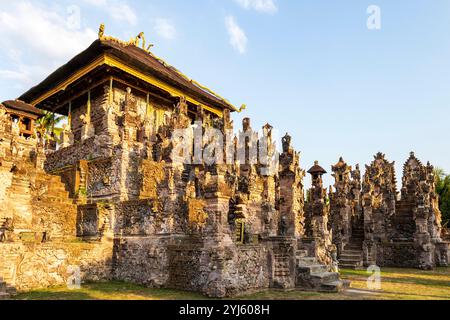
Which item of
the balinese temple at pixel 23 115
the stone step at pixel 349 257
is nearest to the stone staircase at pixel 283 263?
the stone step at pixel 349 257

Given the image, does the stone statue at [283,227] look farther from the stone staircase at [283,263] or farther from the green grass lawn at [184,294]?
the green grass lawn at [184,294]

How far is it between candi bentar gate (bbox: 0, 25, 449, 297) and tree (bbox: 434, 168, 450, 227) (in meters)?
17.8

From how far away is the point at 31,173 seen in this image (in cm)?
1501

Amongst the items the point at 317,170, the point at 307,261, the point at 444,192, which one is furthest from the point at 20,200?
the point at 444,192

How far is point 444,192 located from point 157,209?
4398cm

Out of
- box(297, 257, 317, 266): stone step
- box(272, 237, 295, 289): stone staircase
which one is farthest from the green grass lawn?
box(297, 257, 317, 266): stone step

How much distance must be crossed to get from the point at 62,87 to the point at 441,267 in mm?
27260

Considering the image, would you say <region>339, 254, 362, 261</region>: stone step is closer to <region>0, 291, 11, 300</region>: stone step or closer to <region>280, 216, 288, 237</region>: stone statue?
<region>280, 216, 288, 237</region>: stone statue

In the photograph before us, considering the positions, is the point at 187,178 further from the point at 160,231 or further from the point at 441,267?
the point at 441,267

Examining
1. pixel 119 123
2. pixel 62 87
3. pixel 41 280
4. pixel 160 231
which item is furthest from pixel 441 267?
pixel 62 87

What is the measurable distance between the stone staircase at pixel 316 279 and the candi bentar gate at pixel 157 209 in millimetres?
49

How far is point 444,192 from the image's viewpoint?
45.3 m

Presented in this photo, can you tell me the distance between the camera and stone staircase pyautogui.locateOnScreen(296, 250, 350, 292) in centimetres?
1223

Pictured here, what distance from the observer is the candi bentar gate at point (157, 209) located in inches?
444
